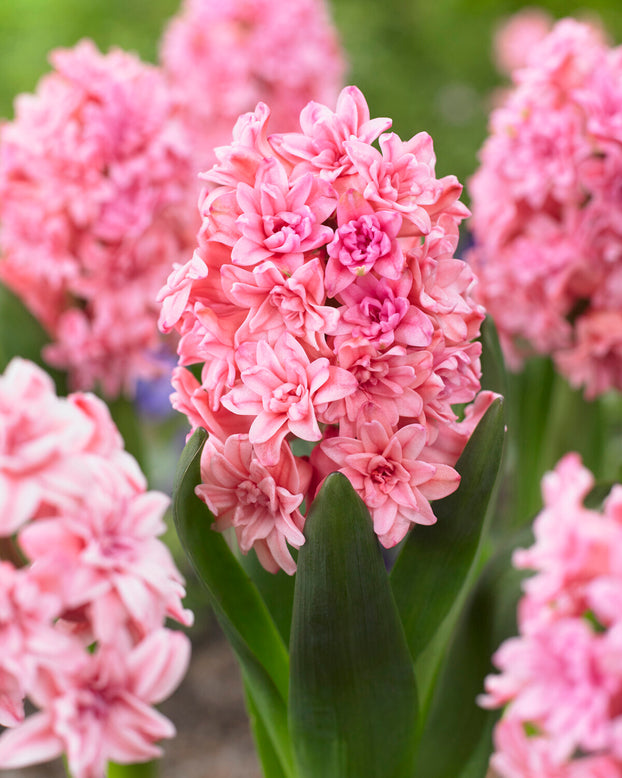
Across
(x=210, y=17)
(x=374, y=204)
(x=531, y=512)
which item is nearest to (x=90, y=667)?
(x=374, y=204)

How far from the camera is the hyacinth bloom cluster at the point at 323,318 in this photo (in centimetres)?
62

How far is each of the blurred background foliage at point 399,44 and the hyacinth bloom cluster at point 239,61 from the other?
2.24 feet

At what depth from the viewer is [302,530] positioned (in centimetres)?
65

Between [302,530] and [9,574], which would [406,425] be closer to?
[302,530]

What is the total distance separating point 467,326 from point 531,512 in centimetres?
66

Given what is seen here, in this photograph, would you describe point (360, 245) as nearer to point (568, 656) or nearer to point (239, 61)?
point (568, 656)

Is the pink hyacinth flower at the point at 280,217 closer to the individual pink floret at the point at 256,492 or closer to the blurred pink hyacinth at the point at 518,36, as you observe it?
the individual pink floret at the point at 256,492

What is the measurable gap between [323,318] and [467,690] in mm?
391

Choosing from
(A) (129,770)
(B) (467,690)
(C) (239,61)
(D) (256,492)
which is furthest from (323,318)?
(C) (239,61)

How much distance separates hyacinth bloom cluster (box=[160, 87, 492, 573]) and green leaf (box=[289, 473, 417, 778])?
24 mm

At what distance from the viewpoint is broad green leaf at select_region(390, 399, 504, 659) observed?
68 cm

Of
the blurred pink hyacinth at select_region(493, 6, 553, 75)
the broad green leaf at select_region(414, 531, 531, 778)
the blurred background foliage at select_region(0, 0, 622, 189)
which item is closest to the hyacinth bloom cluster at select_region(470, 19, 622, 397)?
the broad green leaf at select_region(414, 531, 531, 778)

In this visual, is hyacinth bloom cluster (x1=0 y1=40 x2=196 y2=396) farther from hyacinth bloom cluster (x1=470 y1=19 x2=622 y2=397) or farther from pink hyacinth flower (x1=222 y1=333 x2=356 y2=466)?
pink hyacinth flower (x1=222 y1=333 x2=356 y2=466)

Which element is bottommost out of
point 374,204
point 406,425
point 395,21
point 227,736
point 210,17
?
point 227,736
